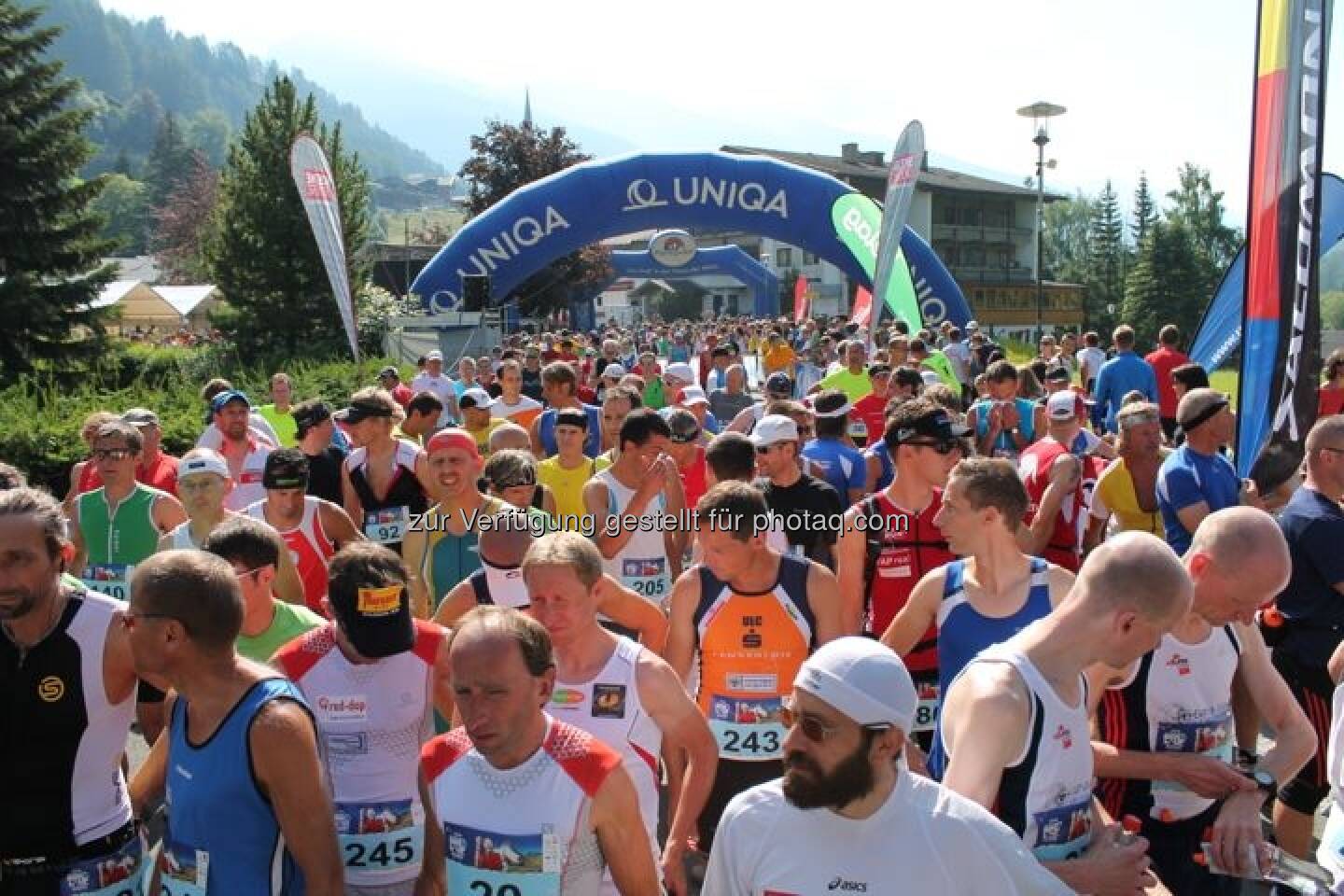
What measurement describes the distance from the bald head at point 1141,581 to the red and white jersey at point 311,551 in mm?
3582

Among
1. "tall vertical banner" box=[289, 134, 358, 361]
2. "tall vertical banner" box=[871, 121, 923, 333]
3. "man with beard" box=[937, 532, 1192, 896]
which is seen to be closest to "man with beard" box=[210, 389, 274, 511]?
"man with beard" box=[937, 532, 1192, 896]

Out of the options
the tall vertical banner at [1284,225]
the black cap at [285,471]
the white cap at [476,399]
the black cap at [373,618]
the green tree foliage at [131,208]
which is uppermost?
the green tree foliage at [131,208]

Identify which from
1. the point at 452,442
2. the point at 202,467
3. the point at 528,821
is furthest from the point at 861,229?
the point at 528,821

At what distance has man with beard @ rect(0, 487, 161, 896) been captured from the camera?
293 centimetres

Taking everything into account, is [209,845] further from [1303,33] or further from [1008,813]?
[1303,33]

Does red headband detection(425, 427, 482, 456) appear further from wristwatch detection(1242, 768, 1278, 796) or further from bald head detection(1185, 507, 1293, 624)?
wristwatch detection(1242, 768, 1278, 796)

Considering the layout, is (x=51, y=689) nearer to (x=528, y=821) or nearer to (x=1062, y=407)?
(x=528, y=821)

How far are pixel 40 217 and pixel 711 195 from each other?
15.2 meters

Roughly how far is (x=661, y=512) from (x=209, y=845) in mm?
3517

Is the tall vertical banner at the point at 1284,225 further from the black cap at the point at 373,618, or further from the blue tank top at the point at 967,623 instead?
the black cap at the point at 373,618

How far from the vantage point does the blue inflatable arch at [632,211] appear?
2011 cm

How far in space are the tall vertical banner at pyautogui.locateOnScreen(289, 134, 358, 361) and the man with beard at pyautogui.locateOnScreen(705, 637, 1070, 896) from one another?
13.7 m

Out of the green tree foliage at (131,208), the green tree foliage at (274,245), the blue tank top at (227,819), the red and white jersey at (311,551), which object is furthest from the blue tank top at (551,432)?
the green tree foliage at (131,208)

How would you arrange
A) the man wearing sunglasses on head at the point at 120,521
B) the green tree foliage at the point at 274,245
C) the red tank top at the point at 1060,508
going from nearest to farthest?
the man wearing sunglasses on head at the point at 120,521
the red tank top at the point at 1060,508
the green tree foliage at the point at 274,245
